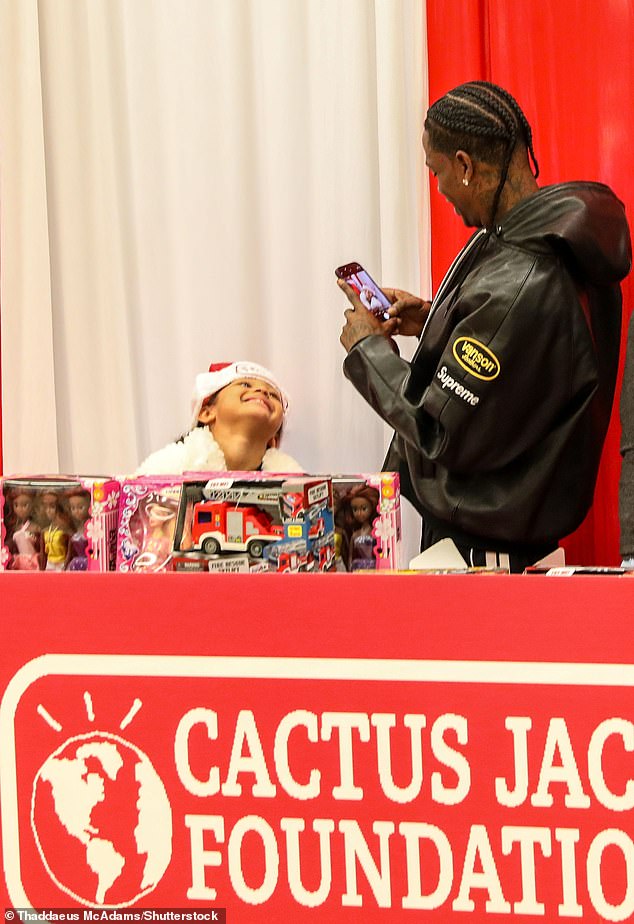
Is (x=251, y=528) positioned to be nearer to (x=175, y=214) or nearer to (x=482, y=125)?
(x=482, y=125)

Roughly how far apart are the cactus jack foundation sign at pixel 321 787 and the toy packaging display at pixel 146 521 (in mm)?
218

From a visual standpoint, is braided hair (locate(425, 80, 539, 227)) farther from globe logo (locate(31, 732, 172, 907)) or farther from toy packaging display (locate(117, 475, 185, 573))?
globe logo (locate(31, 732, 172, 907))

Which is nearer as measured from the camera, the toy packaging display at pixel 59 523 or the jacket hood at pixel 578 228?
the toy packaging display at pixel 59 523

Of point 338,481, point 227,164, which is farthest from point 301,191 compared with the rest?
point 338,481

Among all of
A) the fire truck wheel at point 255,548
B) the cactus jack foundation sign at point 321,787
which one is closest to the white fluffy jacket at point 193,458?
the fire truck wheel at point 255,548

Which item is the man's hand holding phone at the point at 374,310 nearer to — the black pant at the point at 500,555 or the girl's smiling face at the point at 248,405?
the girl's smiling face at the point at 248,405

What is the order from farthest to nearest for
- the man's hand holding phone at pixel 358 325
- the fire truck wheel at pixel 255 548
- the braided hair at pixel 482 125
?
the man's hand holding phone at pixel 358 325
the braided hair at pixel 482 125
the fire truck wheel at pixel 255 548

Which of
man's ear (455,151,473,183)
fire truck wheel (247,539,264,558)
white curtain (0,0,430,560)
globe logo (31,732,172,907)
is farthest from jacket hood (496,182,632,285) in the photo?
globe logo (31,732,172,907)

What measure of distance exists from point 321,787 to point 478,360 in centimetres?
81

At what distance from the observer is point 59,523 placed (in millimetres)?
1303

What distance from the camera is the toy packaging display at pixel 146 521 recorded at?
1263 millimetres

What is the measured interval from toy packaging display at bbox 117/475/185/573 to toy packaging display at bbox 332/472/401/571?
0.21m

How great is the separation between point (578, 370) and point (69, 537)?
0.88 m

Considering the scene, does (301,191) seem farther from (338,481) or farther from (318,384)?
(338,481)
